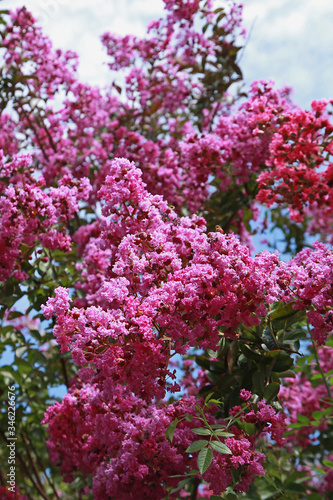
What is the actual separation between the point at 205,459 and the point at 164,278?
0.67 meters

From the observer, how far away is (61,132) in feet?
15.1

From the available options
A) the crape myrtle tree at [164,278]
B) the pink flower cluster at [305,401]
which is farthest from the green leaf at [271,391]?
the pink flower cluster at [305,401]

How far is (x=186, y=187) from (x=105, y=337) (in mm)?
2130

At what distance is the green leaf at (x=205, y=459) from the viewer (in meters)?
1.59

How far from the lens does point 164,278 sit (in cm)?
197

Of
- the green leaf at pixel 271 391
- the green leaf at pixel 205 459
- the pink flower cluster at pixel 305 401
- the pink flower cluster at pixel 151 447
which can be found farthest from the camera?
the pink flower cluster at pixel 305 401

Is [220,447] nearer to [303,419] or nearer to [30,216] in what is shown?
[303,419]

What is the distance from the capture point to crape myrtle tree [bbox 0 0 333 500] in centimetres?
181

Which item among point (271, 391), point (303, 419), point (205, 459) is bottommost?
point (205, 459)

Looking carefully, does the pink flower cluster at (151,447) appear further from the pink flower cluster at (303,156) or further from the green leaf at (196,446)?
the pink flower cluster at (303,156)

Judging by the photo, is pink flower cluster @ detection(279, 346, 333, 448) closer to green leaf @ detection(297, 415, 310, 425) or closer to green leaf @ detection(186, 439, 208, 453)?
green leaf @ detection(297, 415, 310, 425)

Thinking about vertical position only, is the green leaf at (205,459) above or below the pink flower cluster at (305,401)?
below

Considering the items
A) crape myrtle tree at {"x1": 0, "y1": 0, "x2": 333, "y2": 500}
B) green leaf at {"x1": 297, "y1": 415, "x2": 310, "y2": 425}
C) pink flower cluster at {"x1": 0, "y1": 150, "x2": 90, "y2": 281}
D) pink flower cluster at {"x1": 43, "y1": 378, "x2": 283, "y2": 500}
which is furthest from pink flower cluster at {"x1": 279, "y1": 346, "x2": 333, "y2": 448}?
pink flower cluster at {"x1": 0, "y1": 150, "x2": 90, "y2": 281}

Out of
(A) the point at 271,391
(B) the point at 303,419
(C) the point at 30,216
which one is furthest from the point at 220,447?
(C) the point at 30,216
